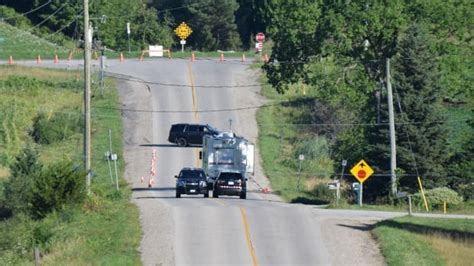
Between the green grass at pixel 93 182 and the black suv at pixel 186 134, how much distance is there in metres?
3.48

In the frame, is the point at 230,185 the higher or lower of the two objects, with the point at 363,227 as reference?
higher

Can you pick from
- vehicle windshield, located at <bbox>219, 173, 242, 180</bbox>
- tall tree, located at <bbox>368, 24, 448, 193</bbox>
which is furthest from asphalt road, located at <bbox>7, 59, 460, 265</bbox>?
tall tree, located at <bbox>368, 24, 448, 193</bbox>

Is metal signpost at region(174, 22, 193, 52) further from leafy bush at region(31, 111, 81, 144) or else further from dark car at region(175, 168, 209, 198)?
dark car at region(175, 168, 209, 198)

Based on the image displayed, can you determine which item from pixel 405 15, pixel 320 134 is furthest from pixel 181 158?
pixel 405 15

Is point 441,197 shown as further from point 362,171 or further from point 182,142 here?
point 182,142

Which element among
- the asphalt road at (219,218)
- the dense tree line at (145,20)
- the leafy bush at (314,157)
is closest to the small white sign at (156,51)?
the dense tree line at (145,20)

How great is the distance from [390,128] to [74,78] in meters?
38.6

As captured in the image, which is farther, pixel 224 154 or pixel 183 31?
pixel 183 31

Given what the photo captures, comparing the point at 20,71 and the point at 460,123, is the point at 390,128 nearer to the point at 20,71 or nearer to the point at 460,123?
the point at 460,123

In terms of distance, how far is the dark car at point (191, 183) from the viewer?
58469 millimetres

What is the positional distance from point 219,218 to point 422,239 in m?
7.65

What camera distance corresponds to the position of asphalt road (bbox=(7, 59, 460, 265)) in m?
38.5

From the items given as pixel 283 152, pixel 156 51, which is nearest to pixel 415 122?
pixel 283 152

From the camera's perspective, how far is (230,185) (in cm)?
5856
